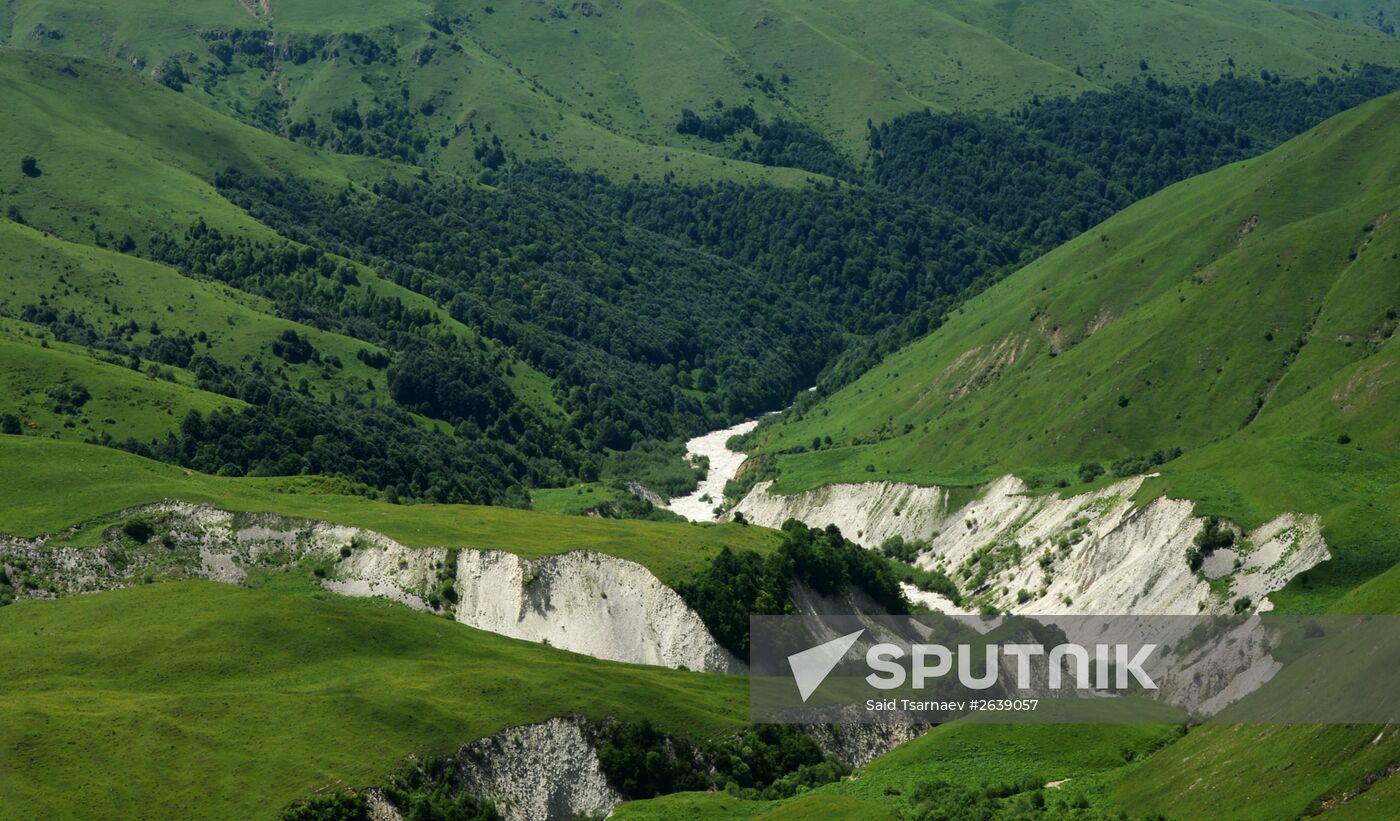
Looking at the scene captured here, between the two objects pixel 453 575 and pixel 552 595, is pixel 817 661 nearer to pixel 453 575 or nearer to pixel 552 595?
pixel 552 595

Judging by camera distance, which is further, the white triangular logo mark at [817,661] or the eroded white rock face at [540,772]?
the white triangular logo mark at [817,661]

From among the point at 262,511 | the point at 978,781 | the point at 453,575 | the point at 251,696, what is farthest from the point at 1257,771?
the point at 262,511

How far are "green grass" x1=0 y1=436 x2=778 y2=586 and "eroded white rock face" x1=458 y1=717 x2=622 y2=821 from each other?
1573 inches

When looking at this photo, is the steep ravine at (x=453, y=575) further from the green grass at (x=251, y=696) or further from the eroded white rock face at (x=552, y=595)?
the green grass at (x=251, y=696)

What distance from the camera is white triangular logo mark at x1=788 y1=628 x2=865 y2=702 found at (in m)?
167

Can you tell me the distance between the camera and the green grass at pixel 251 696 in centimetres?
12262

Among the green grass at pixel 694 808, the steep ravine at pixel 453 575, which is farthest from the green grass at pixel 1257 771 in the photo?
the steep ravine at pixel 453 575

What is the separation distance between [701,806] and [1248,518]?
71307 mm

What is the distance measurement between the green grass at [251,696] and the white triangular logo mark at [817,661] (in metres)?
7.46

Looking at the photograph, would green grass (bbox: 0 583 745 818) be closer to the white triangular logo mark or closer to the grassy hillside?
the white triangular logo mark

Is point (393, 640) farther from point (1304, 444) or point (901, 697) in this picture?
point (1304, 444)

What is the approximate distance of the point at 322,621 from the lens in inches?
6107

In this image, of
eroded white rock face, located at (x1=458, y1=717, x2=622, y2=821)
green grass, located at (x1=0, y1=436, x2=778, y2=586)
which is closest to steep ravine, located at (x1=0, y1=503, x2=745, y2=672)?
green grass, located at (x1=0, y1=436, x2=778, y2=586)

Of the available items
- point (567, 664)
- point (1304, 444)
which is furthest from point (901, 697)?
point (1304, 444)
